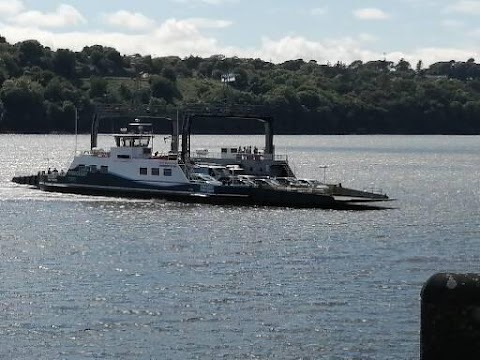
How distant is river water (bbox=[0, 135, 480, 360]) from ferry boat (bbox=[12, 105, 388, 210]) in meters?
1.59

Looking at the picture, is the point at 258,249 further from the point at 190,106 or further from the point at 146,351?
the point at 190,106

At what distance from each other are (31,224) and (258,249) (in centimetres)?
2343

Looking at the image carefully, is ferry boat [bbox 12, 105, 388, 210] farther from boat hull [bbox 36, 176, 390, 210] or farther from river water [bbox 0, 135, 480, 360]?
river water [bbox 0, 135, 480, 360]

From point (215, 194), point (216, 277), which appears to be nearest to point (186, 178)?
point (215, 194)

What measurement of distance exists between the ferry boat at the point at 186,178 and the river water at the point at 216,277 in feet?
5.23

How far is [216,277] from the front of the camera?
56688mm

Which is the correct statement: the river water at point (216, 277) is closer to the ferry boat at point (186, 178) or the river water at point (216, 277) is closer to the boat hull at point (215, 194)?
the boat hull at point (215, 194)

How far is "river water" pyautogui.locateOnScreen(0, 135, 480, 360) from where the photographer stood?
130 feet

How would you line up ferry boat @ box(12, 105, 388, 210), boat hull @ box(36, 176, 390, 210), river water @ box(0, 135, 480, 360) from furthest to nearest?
ferry boat @ box(12, 105, 388, 210), boat hull @ box(36, 176, 390, 210), river water @ box(0, 135, 480, 360)

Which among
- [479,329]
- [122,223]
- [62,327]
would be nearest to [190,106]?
[122,223]

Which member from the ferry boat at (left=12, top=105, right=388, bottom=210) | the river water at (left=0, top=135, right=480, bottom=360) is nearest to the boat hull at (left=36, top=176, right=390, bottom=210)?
the ferry boat at (left=12, top=105, right=388, bottom=210)

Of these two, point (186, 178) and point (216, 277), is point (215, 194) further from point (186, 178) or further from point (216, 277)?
point (216, 277)

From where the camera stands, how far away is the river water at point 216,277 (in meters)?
39.5

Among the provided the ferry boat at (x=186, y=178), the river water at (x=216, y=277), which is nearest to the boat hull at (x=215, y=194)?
the ferry boat at (x=186, y=178)
